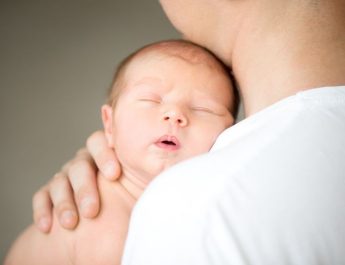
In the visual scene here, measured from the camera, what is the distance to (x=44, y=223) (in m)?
0.89

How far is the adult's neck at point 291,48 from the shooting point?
2.05ft

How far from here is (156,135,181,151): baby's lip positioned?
876mm

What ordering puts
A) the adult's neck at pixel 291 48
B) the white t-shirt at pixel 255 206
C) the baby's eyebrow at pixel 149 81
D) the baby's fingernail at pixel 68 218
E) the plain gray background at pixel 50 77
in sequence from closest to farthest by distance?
the white t-shirt at pixel 255 206 < the adult's neck at pixel 291 48 < the baby's fingernail at pixel 68 218 < the baby's eyebrow at pixel 149 81 < the plain gray background at pixel 50 77

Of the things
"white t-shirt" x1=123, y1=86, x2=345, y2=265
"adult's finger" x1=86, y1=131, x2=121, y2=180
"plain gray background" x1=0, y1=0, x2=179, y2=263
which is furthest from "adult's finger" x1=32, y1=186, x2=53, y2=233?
"plain gray background" x1=0, y1=0, x2=179, y2=263

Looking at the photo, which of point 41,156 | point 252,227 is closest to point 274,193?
point 252,227

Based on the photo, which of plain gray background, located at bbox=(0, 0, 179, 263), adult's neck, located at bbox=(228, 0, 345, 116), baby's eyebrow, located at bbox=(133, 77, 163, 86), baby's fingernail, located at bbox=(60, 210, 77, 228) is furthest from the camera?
plain gray background, located at bbox=(0, 0, 179, 263)

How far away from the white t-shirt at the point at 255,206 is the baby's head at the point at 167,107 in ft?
1.21

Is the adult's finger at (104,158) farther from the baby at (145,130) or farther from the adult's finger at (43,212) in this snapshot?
the adult's finger at (43,212)

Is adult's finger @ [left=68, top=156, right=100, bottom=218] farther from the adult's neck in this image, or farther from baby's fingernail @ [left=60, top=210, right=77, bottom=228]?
the adult's neck

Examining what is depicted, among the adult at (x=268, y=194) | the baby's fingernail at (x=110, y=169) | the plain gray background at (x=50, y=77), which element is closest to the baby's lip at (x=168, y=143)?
the baby's fingernail at (x=110, y=169)

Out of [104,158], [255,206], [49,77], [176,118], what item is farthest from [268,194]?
[49,77]

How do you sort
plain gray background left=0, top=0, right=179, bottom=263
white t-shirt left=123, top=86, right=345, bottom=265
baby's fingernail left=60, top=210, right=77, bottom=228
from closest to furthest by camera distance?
1. white t-shirt left=123, top=86, right=345, bottom=265
2. baby's fingernail left=60, top=210, right=77, bottom=228
3. plain gray background left=0, top=0, right=179, bottom=263

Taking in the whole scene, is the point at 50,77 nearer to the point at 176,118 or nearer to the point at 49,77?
the point at 49,77

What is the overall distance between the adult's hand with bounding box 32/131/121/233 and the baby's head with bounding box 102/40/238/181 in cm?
4
